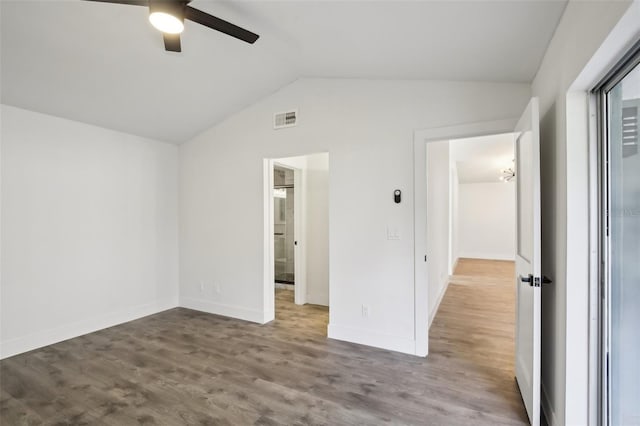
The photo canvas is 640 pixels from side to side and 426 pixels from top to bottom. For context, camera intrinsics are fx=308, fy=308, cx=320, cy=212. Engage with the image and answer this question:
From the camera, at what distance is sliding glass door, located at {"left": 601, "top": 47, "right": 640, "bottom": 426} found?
142 cm

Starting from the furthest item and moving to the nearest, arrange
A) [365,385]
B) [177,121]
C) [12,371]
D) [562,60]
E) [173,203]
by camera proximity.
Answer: [173,203] → [177,121] → [12,371] → [365,385] → [562,60]

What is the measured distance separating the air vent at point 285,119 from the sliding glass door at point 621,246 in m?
2.86

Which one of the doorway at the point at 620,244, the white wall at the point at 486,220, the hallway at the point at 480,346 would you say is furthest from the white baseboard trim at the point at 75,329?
the white wall at the point at 486,220

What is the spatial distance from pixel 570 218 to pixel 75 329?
481 cm

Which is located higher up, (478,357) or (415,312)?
(415,312)

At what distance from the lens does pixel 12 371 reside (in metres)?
2.79

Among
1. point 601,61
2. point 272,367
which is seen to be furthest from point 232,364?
point 601,61

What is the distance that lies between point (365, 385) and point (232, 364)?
1.25m

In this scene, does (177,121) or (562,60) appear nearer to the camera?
(562,60)

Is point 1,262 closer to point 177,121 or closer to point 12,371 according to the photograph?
point 12,371

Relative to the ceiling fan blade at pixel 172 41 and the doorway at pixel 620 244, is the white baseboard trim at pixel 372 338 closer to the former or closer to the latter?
the doorway at pixel 620 244

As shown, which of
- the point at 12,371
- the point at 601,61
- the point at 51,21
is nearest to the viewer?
the point at 601,61

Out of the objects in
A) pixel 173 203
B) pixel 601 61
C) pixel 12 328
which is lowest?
pixel 12 328

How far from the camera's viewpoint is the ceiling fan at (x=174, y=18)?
1755 mm
